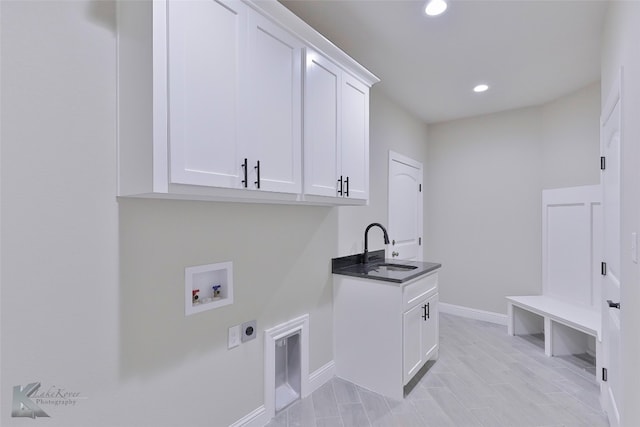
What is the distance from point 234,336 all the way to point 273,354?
370 millimetres

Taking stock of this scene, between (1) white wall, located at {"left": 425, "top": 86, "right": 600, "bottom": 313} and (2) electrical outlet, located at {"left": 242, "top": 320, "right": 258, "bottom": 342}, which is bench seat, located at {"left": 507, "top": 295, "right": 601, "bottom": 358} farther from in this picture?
(2) electrical outlet, located at {"left": 242, "top": 320, "right": 258, "bottom": 342}

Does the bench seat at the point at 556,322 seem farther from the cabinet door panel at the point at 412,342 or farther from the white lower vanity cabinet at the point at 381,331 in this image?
the cabinet door panel at the point at 412,342

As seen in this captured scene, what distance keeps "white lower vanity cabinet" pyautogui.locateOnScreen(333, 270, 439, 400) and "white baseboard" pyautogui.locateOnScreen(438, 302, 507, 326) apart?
1709 millimetres

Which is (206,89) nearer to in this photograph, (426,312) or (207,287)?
(207,287)

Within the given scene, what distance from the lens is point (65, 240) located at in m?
1.16

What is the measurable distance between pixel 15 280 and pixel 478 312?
4474 millimetres

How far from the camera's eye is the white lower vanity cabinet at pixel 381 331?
2260 mm

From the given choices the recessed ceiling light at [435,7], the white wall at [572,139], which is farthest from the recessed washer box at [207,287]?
the white wall at [572,139]

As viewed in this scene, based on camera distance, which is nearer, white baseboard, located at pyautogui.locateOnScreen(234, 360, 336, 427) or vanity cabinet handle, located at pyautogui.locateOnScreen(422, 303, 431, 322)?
white baseboard, located at pyautogui.locateOnScreen(234, 360, 336, 427)

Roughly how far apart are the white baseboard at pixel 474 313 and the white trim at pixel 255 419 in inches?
125

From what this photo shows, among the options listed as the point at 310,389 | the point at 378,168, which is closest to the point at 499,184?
the point at 378,168

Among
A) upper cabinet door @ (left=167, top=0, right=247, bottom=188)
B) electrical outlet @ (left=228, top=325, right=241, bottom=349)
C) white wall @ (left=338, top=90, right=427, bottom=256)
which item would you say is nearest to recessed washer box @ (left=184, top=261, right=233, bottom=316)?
electrical outlet @ (left=228, top=325, right=241, bottom=349)

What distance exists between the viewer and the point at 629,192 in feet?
4.80

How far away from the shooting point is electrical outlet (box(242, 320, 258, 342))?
1844 millimetres
